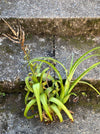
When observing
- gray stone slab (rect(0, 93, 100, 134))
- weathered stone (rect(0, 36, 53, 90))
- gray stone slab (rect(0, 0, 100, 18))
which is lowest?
gray stone slab (rect(0, 93, 100, 134))

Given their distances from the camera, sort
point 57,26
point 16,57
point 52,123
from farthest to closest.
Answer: point 57,26 < point 16,57 < point 52,123

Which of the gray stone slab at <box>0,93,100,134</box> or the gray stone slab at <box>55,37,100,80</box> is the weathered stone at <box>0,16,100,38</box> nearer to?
the gray stone slab at <box>55,37,100,80</box>

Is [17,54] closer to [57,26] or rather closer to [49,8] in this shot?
[57,26]

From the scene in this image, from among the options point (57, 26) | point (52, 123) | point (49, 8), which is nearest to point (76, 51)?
point (57, 26)

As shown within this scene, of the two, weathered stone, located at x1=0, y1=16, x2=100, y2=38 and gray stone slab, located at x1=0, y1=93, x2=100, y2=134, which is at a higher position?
weathered stone, located at x1=0, y1=16, x2=100, y2=38

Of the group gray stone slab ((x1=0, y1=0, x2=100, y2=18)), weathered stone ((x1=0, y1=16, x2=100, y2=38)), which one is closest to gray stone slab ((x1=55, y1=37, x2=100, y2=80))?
weathered stone ((x1=0, y1=16, x2=100, y2=38))

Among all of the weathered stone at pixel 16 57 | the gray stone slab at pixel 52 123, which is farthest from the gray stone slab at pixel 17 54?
the gray stone slab at pixel 52 123

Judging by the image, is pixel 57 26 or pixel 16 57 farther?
pixel 57 26

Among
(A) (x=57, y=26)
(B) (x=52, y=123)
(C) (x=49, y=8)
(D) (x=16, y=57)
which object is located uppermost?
(C) (x=49, y=8)
